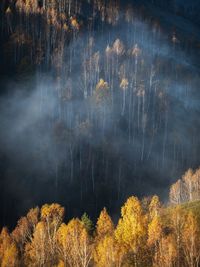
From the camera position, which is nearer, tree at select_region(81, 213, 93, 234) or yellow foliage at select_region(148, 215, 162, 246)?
yellow foliage at select_region(148, 215, 162, 246)

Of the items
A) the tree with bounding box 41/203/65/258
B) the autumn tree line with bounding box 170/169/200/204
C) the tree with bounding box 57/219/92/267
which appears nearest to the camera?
the tree with bounding box 57/219/92/267

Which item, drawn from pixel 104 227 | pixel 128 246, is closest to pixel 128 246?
pixel 128 246

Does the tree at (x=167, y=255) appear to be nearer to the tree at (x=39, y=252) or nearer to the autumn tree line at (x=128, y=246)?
the autumn tree line at (x=128, y=246)

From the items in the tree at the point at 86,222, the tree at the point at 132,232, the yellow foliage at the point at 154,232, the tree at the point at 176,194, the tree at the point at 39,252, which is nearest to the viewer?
the yellow foliage at the point at 154,232

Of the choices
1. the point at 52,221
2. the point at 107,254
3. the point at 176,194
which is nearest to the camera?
the point at 107,254

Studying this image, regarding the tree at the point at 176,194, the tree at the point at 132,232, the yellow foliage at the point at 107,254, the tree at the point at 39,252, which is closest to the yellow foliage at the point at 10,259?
the tree at the point at 39,252

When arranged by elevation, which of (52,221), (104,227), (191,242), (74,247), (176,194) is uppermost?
(176,194)

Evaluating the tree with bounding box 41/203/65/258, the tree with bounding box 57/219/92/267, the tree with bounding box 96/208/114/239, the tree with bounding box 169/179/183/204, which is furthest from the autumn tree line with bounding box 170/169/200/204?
the tree with bounding box 57/219/92/267

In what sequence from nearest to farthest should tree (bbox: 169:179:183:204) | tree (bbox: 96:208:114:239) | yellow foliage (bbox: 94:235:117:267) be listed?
1. yellow foliage (bbox: 94:235:117:267)
2. tree (bbox: 96:208:114:239)
3. tree (bbox: 169:179:183:204)

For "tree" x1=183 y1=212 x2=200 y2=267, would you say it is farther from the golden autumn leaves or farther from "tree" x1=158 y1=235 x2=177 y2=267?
"tree" x1=158 y1=235 x2=177 y2=267

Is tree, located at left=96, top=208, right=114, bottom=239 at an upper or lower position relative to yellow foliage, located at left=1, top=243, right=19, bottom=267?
upper

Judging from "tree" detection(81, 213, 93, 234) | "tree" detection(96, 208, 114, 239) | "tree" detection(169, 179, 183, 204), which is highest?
"tree" detection(169, 179, 183, 204)

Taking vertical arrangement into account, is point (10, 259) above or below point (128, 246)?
below

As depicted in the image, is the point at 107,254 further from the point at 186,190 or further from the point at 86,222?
the point at 186,190
